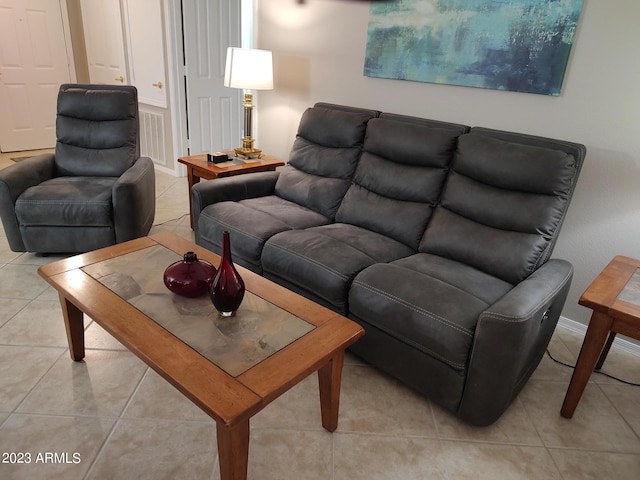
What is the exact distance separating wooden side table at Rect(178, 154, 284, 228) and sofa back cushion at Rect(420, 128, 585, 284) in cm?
144

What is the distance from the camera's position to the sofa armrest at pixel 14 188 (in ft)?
8.60

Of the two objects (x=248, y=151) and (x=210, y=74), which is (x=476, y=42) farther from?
(x=210, y=74)

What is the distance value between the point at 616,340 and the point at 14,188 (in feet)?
11.7

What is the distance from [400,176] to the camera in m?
2.45

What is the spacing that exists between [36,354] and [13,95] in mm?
4399

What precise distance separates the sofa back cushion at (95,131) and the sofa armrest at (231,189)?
2.51ft

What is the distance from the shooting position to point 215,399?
1.18 m

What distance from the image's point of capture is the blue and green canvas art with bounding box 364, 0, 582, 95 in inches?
83.6

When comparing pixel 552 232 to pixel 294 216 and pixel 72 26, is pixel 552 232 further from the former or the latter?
pixel 72 26

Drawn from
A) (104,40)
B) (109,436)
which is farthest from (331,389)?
(104,40)

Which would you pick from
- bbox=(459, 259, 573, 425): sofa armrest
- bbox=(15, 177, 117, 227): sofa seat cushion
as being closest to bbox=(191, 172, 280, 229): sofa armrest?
bbox=(15, 177, 117, 227): sofa seat cushion

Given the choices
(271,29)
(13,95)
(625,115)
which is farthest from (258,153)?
(13,95)

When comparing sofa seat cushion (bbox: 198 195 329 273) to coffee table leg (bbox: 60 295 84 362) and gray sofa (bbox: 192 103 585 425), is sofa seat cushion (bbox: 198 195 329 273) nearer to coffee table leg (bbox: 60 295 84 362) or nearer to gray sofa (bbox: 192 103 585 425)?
gray sofa (bbox: 192 103 585 425)

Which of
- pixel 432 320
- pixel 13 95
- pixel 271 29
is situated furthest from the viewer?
pixel 13 95
